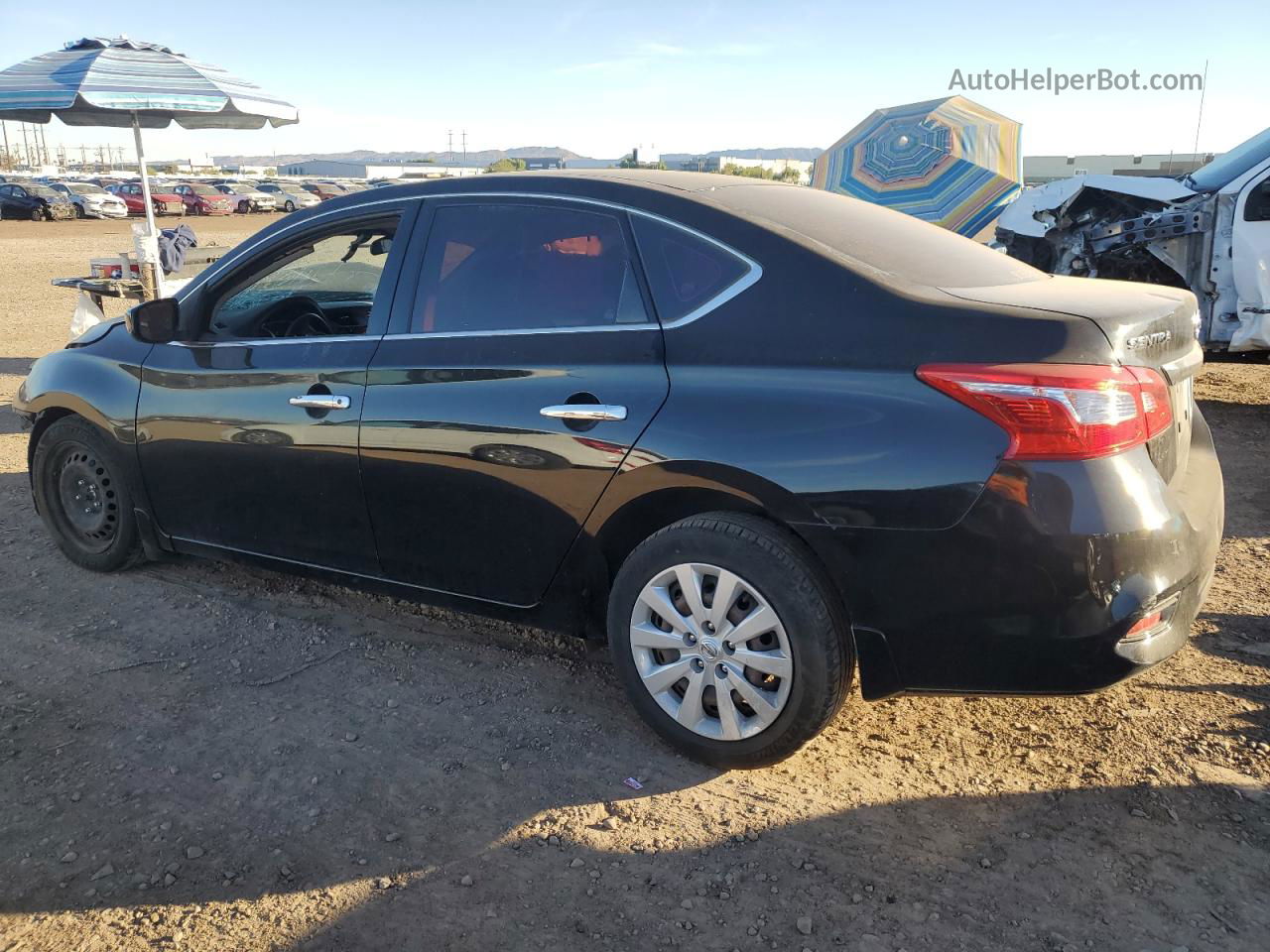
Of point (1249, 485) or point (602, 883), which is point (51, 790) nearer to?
point (602, 883)

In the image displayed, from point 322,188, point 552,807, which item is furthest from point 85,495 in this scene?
point 322,188

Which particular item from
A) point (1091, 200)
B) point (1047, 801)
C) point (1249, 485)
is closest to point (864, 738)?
point (1047, 801)

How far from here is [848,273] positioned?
273 cm

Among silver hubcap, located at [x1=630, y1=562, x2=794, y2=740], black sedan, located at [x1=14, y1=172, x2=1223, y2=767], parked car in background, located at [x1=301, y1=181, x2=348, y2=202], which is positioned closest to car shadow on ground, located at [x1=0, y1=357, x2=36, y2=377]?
black sedan, located at [x1=14, y1=172, x2=1223, y2=767]

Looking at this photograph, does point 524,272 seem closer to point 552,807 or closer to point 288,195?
point 552,807

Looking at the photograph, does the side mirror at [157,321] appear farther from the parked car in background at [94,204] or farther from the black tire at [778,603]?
the parked car in background at [94,204]

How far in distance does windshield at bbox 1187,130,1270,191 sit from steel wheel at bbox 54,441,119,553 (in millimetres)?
7342

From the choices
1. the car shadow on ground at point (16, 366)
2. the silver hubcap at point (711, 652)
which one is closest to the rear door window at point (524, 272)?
the silver hubcap at point (711, 652)

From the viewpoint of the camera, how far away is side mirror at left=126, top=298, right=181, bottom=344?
13.4ft

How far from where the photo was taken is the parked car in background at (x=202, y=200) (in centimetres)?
4403

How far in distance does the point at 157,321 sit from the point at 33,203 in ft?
130

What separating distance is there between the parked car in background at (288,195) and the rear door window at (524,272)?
44.5m

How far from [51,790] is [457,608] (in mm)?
1306

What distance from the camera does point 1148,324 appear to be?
262 centimetres
